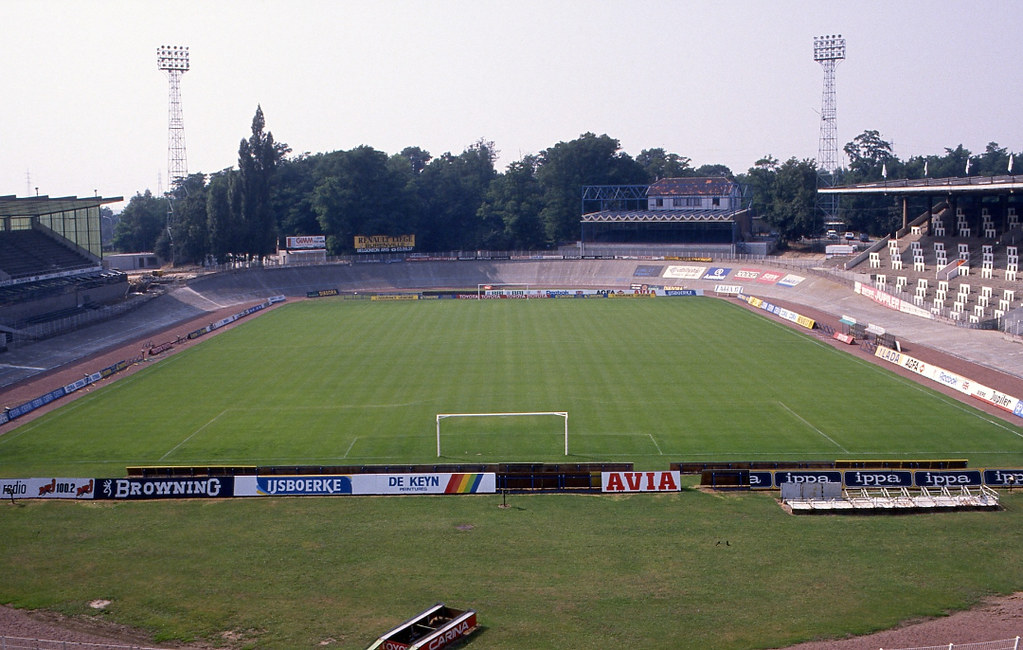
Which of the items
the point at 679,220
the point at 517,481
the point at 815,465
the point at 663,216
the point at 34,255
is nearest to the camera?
the point at 517,481

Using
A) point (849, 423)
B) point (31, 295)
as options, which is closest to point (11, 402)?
point (31, 295)

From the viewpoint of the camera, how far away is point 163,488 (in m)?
32.8

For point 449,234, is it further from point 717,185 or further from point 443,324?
point 443,324

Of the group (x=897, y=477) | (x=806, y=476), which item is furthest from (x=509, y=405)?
(x=897, y=477)

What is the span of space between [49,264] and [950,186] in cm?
8594

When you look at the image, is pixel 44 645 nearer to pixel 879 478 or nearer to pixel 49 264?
pixel 879 478

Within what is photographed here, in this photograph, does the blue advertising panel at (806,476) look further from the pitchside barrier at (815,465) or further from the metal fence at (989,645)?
the metal fence at (989,645)

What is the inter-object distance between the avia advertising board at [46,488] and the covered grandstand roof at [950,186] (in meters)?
70.3

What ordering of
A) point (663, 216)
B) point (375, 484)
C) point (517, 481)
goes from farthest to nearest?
point (663, 216) < point (517, 481) < point (375, 484)

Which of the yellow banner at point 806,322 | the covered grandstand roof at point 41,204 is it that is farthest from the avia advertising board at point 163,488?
the yellow banner at point 806,322

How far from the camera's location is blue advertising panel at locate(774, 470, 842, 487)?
32.3m

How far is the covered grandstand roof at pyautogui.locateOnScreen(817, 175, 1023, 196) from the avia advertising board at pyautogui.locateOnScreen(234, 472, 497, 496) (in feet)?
192

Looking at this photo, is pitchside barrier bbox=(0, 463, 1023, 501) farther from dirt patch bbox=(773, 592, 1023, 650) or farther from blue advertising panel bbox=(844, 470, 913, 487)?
dirt patch bbox=(773, 592, 1023, 650)

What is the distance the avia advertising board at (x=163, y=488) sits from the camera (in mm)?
32812
